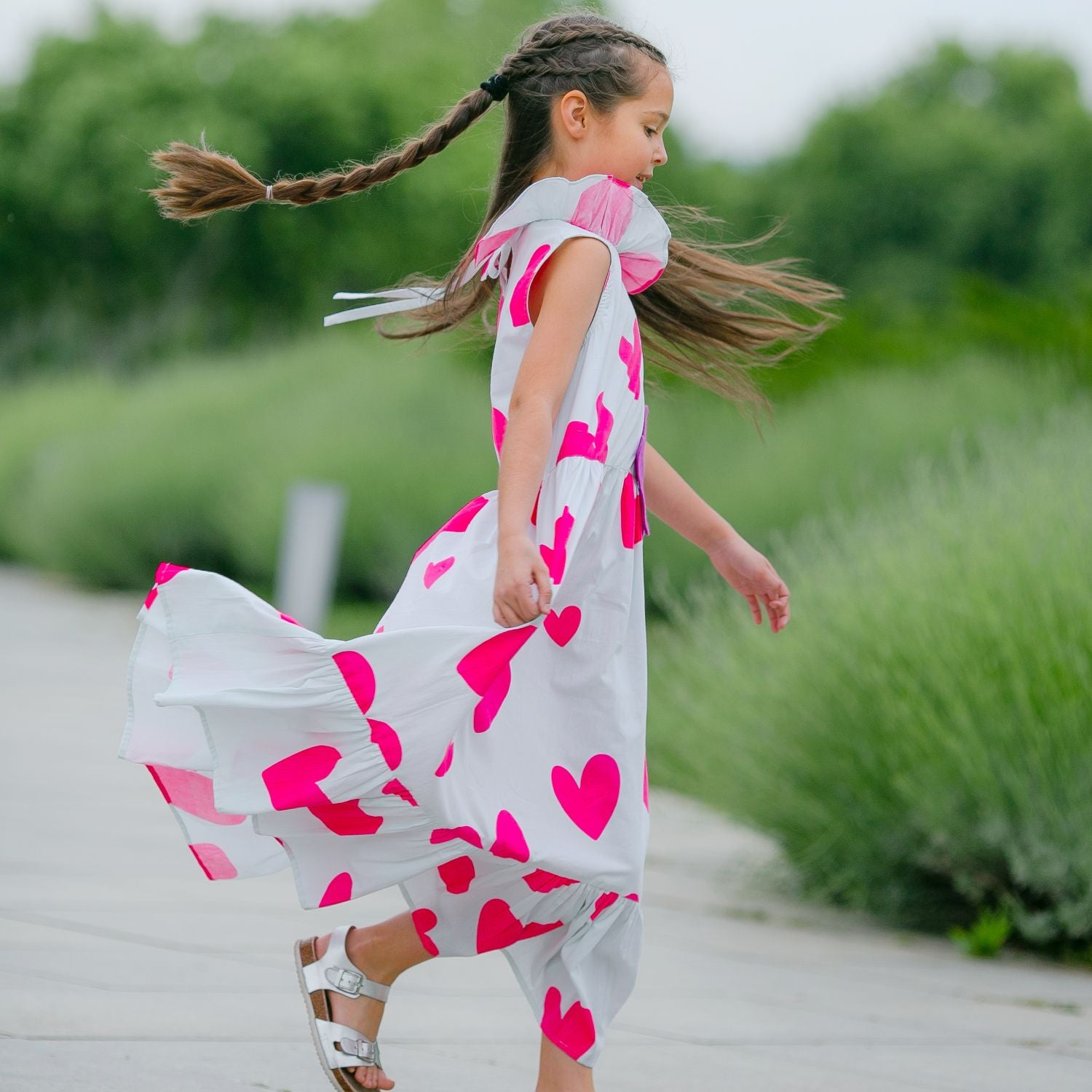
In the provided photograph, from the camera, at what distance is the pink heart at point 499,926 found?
2510 millimetres

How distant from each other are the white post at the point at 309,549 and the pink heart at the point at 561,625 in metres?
7.90

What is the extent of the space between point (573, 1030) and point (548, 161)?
130cm

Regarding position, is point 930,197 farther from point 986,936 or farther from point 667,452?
point 986,936

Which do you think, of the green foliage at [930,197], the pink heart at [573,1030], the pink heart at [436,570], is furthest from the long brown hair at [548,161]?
the green foliage at [930,197]

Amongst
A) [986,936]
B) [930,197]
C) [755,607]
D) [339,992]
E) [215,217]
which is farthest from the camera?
[930,197]

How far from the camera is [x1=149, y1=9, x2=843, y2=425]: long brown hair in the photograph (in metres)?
2.64

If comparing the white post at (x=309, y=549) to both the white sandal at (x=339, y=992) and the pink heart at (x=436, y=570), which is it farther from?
the pink heart at (x=436, y=570)

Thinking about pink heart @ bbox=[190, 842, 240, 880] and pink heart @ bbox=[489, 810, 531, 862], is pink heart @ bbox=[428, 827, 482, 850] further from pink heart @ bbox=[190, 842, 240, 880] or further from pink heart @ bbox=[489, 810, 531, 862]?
pink heart @ bbox=[190, 842, 240, 880]

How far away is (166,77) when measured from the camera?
28875 mm

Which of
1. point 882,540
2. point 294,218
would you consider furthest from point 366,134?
point 882,540

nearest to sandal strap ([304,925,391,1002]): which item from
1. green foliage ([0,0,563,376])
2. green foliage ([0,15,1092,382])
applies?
green foliage ([0,15,1092,382])

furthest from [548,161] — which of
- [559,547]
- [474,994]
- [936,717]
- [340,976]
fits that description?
[936,717]

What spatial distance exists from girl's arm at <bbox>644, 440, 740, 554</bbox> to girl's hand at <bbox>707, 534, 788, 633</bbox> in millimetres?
15

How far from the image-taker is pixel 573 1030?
2477 millimetres
